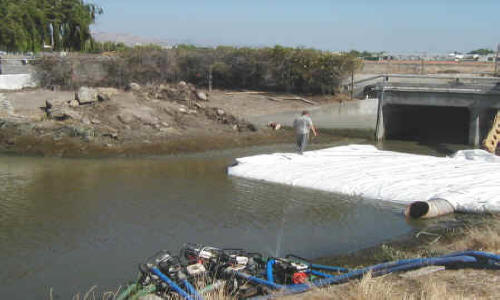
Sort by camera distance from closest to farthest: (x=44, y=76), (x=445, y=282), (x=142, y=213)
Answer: (x=445, y=282) < (x=142, y=213) < (x=44, y=76)

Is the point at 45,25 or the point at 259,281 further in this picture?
the point at 45,25

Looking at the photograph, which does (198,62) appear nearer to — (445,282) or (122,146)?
(122,146)

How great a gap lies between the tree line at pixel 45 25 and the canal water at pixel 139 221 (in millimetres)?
32611

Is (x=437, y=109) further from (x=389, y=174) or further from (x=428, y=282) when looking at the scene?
(x=428, y=282)

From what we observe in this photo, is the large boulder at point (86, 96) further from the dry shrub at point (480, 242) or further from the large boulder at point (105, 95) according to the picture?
the dry shrub at point (480, 242)

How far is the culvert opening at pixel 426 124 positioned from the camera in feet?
90.3

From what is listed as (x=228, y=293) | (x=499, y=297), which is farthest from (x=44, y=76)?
(x=499, y=297)

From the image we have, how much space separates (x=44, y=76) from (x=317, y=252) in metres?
23.4

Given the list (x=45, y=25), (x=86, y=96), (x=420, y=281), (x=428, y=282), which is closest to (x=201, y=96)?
(x=86, y=96)

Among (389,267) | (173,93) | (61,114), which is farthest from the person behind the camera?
(173,93)

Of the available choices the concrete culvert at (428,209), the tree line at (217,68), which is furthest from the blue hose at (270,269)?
the tree line at (217,68)

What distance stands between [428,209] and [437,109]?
19.0m

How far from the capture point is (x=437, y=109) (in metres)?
30.7

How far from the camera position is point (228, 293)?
7.70 m
